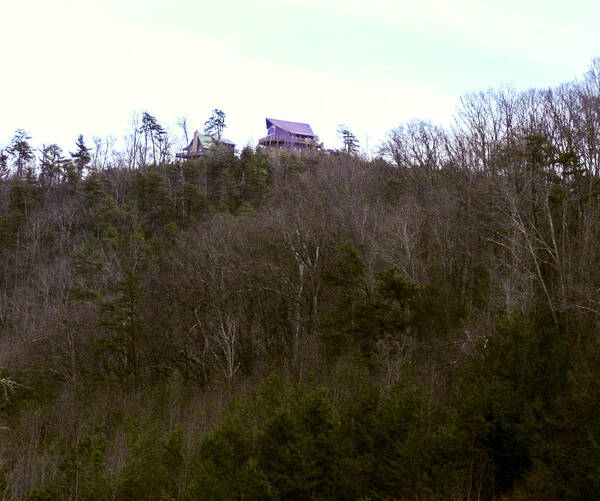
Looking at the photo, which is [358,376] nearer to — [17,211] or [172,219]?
[172,219]

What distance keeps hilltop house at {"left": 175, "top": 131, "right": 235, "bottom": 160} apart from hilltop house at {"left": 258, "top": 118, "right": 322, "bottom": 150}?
456 cm

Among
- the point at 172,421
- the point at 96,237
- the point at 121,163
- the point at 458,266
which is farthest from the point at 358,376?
the point at 121,163

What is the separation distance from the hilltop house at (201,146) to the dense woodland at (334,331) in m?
7.45

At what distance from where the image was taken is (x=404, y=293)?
Result: 25094 millimetres

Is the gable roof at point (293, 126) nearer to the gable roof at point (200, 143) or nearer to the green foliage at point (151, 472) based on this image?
the gable roof at point (200, 143)

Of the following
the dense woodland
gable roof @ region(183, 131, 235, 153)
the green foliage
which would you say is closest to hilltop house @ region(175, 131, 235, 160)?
gable roof @ region(183, 131, 235, 153)

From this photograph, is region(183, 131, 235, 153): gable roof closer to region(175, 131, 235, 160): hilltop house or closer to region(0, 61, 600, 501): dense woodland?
region(175, 131, 235, 160): hilltop house

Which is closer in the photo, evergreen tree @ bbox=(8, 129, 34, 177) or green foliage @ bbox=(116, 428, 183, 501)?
green foliage @ bbox=(116, 428, 183, 501)

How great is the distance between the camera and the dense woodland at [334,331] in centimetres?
1502

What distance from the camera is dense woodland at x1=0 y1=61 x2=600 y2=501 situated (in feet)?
49.3

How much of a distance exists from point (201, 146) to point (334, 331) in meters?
40.7

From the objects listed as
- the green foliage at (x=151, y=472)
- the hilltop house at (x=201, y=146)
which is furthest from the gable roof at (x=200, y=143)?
the green foliage at (x=151, y=472)

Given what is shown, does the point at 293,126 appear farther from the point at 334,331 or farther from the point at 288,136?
the point at 334,331

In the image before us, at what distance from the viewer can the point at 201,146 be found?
6356 centimetres
